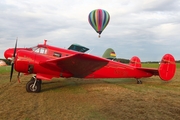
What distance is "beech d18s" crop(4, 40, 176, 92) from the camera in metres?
7.98

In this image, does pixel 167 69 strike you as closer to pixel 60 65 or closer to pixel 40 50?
pixel 60 65

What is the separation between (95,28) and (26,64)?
16.7m

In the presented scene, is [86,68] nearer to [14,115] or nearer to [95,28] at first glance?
[14,115]

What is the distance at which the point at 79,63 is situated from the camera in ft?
26.8

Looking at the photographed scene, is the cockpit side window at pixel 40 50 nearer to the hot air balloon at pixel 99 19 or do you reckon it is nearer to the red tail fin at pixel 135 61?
the red tail fin at pixel 135 61

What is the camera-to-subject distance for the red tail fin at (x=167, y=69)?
33.8 ft

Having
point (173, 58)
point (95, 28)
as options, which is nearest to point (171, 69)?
point (173, 58)

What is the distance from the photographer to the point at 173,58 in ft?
34.7

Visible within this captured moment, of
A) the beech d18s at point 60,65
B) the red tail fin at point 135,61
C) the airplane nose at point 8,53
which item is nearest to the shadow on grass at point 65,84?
the beech d18s at point 60,65

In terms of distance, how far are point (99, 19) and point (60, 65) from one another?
1560 cm

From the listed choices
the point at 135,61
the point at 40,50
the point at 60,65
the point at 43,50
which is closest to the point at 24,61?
the point at 40,50

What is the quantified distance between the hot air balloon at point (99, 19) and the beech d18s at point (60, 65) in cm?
1339

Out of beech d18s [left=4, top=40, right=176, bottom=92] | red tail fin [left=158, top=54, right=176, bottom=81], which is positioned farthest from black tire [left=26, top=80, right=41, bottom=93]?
red tail fin [left=158, top=54, right=176, bottom=81]

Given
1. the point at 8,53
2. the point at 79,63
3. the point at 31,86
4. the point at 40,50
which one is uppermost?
the point at 40,50
